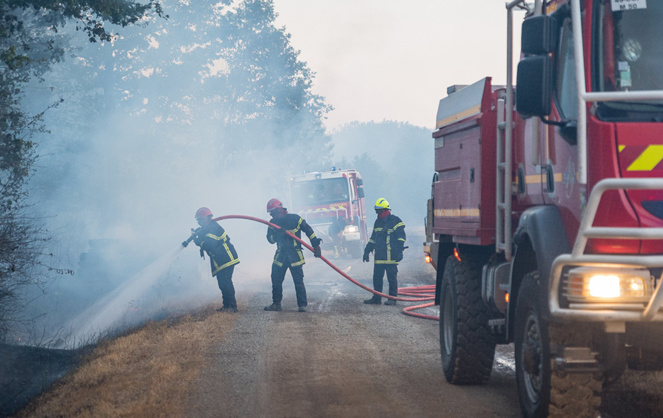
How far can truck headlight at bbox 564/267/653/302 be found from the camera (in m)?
3.65

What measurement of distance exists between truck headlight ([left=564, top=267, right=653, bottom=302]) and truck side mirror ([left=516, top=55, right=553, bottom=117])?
88 centimetres

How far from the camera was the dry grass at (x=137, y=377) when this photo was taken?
5953 mm

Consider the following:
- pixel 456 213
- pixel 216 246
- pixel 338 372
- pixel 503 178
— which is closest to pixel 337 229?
pixel 216 246

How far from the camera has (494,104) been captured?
6.03 meters

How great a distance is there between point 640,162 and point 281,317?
7972 mm

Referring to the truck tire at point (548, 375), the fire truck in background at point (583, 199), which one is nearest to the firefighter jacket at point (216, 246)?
the fire truck in background at point (583, 199)

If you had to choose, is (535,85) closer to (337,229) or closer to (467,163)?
(467,163)

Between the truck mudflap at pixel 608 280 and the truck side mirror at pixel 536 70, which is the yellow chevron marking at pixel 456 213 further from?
the truck mudflap at pixel 608 280

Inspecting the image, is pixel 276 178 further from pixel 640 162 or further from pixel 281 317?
pixel 640 162

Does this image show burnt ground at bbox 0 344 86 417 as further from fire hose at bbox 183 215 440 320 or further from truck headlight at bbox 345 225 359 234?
truck headlight at bbox 345 225 359 234

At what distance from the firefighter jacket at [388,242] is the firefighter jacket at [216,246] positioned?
235cm

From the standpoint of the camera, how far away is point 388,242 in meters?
12.9

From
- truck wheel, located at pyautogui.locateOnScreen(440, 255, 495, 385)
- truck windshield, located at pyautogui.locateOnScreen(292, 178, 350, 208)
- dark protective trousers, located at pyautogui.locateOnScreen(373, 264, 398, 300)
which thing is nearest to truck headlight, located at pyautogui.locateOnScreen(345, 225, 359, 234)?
truck windshield, located at pyautogui.locateOnScreen(292, 178, 350, 208)

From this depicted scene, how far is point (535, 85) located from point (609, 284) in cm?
107
